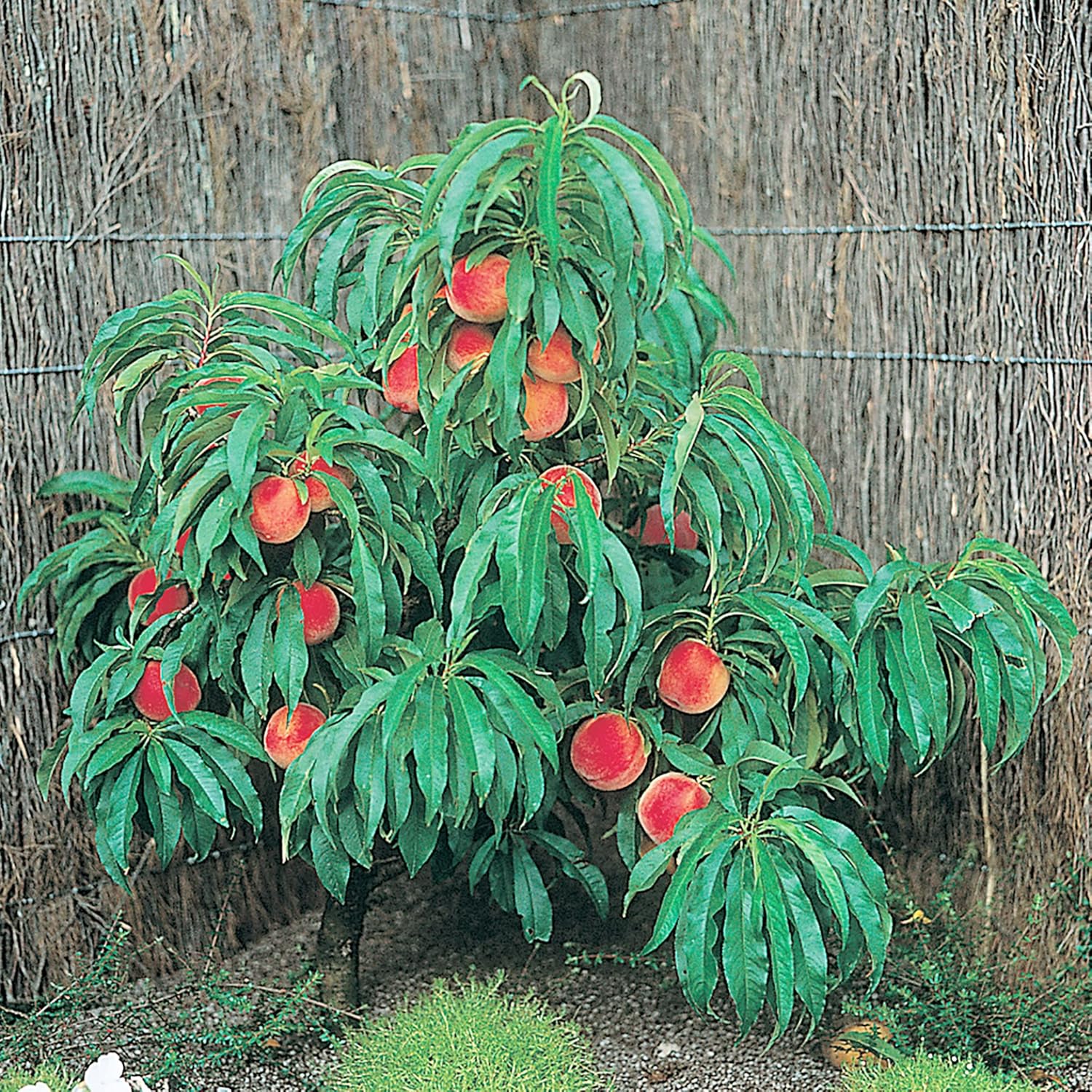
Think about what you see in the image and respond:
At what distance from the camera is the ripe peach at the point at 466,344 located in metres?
1.83

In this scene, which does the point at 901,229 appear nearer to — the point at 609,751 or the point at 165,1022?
the point at 609,751

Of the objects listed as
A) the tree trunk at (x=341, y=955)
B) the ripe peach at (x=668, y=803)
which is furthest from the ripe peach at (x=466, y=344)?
the tree trunk at (x=341, y=955)

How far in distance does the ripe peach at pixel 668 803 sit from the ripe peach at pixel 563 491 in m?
0.37

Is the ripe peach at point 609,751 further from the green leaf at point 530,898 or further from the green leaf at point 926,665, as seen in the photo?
the green leaf at point 926,665

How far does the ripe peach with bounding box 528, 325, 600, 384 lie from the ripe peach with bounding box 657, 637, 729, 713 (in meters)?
0.43

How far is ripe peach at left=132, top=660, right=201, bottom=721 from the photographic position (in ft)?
6.81

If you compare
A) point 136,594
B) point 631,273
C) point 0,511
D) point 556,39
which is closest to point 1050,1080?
point 631,273

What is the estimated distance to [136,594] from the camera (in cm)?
218

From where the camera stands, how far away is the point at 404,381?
6.23 feet

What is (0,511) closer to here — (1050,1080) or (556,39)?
(556,39)

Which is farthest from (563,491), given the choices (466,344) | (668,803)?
(668,803)

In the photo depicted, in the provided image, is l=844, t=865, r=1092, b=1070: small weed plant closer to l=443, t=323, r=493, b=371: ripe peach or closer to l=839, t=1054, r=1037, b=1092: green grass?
l=839, t=1054, r=1037, b=1092: green grass

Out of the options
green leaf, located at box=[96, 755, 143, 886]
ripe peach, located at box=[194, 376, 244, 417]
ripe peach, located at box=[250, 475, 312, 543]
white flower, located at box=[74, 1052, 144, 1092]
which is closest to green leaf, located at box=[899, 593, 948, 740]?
ripe peach, located at box=[250, 475, 312, 543]

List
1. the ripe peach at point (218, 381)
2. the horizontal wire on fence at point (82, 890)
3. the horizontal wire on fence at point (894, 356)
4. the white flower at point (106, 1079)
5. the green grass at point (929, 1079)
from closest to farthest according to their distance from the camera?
the white flower at point (106, 1079) → the ripe peach at point (218, 381) → the green grass at point (929, 1079) → the horizontal wire on fence at point (894, 356) → the horizontal wire on fence at point (82, 890)
